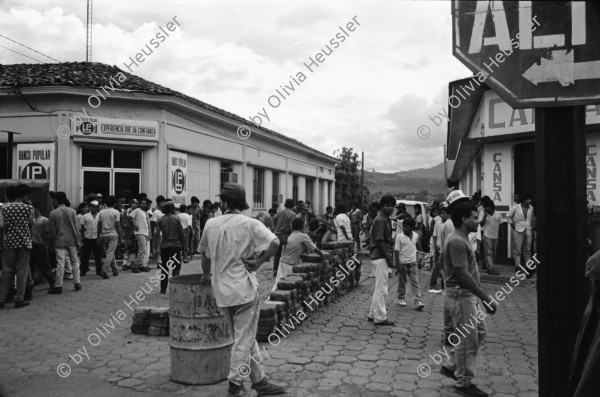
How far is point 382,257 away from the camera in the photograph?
6.91 meters

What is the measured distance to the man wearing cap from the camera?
4.12 meters

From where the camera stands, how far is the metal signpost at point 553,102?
2.14 meters

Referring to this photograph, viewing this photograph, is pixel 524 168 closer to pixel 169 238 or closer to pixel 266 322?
pixel 169 238

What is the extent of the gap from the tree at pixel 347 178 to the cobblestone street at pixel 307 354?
111 feet

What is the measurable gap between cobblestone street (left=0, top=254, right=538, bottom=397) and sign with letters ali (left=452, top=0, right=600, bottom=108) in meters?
3.11

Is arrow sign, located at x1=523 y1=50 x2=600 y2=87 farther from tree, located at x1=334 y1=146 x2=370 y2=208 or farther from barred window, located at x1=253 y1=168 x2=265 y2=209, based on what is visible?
tree, located at x1=334 y1=146 x2=370 y2=208

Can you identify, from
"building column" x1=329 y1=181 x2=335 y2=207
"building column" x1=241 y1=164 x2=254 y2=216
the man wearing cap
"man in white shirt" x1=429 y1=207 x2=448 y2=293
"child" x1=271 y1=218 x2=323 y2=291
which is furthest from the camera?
"building column" x1=329 y1=181 x2=335 y2=207

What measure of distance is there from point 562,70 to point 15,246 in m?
7.90

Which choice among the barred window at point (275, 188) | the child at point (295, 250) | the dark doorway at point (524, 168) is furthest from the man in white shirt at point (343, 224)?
the barred window at point (275, 188)

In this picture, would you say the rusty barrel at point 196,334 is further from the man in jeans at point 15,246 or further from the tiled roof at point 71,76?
the tiled roof at point 71,76

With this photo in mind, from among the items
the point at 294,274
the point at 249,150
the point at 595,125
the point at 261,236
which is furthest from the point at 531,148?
the point at 249,150

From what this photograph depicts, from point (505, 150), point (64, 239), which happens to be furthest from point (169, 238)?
point (505, 150)

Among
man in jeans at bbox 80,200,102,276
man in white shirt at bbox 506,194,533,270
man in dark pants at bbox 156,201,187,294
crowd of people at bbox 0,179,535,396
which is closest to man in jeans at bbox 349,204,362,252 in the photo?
crowd of people at bbox 0,179,535,396

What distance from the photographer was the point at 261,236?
4.28 metres
